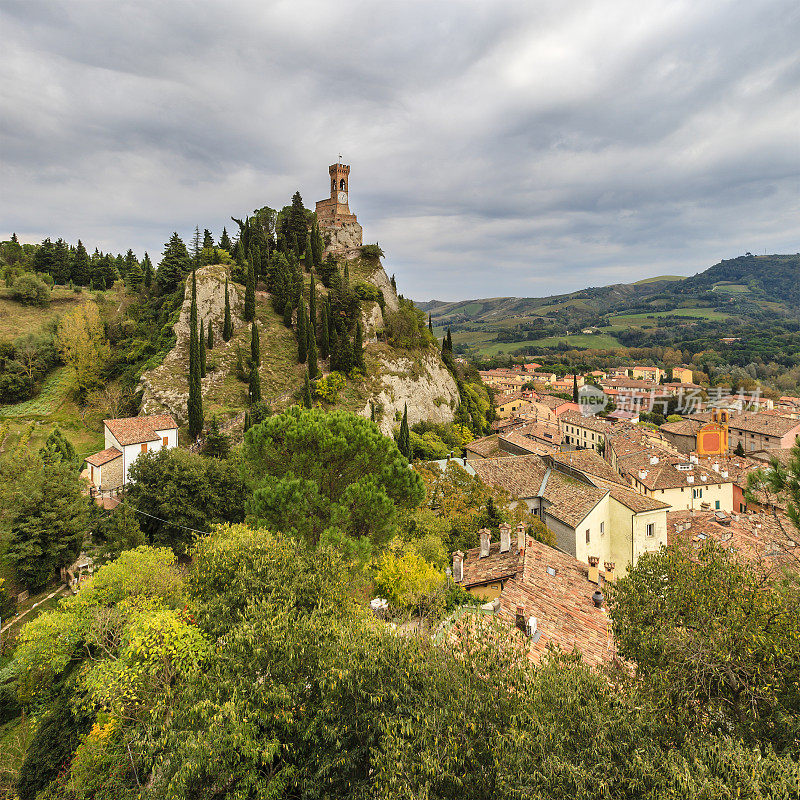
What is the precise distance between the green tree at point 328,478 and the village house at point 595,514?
12.2m

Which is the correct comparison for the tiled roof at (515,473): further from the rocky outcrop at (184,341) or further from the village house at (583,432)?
the rocky outcrop at (184,341)

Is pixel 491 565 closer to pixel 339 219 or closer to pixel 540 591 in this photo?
pixel 540 591

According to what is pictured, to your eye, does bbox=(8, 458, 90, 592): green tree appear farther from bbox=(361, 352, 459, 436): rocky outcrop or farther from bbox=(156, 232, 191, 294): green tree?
bbox=(156, 232, 191, 294): green tree

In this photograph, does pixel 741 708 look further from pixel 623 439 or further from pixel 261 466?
pixel 623 439

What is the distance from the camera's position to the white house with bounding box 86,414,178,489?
3219 cm

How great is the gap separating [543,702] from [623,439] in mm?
48941

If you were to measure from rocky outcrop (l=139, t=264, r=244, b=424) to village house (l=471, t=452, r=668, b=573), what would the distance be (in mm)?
30061

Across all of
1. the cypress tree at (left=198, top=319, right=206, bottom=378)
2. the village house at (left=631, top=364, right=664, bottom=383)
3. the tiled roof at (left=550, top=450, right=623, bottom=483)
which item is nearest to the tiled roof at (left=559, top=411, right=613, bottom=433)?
the tiled roof at (left=550, top=450, right=623, bottom=483)

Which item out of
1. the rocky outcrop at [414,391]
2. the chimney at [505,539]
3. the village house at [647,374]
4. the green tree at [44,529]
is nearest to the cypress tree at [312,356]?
the rocky outcrop at [414,391]

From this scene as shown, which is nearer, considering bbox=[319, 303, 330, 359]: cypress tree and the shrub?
bbox=[319, 303, 330, 359]: cypress tree

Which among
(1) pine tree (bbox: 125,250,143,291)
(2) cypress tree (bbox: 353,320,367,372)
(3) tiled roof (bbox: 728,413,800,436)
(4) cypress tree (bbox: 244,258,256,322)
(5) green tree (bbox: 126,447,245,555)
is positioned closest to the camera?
(5) green tree (bbox: 126,447,245,555)

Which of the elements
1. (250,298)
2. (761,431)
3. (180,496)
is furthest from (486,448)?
(761,431)

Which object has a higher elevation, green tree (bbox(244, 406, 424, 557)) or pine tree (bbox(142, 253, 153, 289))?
pine tree (bbox(142, 253, 153, 289))

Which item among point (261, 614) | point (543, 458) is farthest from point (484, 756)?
→ point (543, 458)
